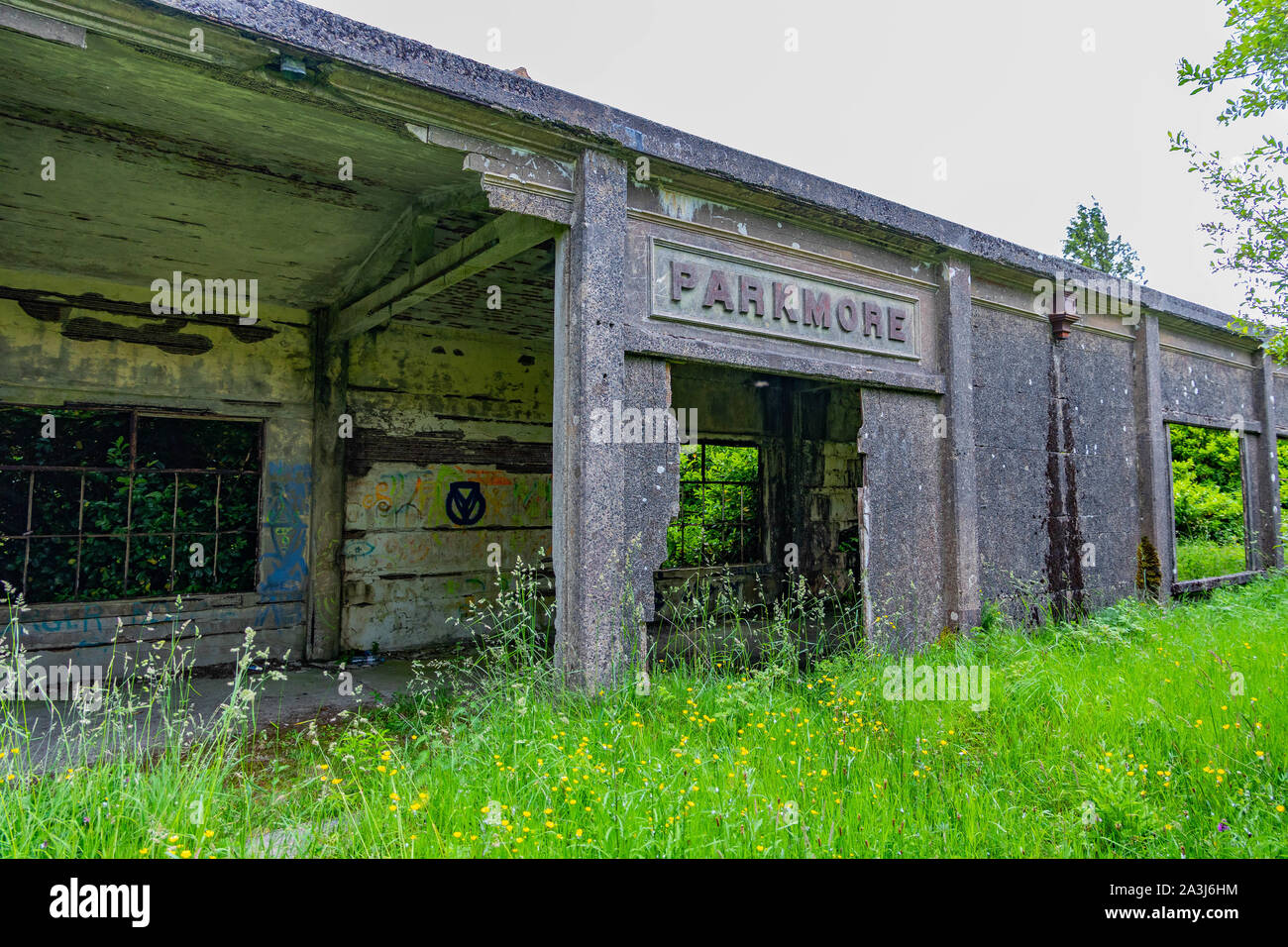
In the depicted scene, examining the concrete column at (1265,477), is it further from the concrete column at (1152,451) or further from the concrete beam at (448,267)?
the concrete beam at (448,267)

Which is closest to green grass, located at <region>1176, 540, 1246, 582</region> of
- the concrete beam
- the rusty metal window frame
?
the concrete beam

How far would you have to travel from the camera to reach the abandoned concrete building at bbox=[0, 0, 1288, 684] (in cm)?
389

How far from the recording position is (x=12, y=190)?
4500 millimetres

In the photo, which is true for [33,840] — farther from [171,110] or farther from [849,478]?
[849,478]

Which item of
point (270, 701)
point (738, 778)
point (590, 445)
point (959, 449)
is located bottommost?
point (270, 701)

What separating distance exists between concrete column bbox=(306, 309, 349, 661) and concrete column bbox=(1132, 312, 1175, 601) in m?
7.68

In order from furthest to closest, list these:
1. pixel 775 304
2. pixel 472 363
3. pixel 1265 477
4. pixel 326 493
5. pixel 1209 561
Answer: pixel 1209 561, pixel 1265 477, pixel 472 363, pixel 326 493, pixel 775 304

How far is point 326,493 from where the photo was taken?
21.3ft

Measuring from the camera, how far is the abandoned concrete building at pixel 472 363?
3.89 metres

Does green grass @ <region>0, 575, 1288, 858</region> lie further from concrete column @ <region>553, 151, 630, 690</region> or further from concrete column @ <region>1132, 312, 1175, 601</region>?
concrete column @ <region>1132, 312, 1175, 601</region>

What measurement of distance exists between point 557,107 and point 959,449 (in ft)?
12.9

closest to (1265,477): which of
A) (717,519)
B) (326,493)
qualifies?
(717,519)

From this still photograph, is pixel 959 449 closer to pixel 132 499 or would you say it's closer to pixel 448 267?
pixel 448 267

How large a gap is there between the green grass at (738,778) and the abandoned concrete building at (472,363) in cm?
73
